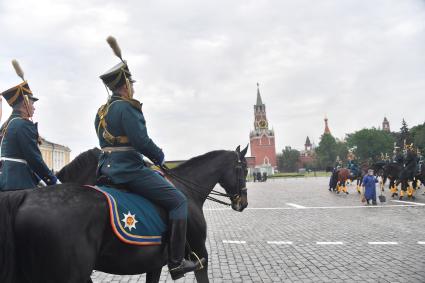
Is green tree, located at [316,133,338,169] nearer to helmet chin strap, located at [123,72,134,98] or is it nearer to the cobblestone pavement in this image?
the cobblestone pavement

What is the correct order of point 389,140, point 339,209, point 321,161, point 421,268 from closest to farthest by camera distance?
point 421,268 → point 339,209 → point 389,140 → point 321,161

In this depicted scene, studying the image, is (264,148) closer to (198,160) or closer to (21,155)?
(198,160)

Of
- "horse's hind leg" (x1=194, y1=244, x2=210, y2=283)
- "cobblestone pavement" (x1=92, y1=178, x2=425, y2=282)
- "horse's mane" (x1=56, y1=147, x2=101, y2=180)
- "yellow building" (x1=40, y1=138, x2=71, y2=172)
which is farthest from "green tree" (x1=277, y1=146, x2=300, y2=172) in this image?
"horse's hind leg" (x1=194, y1=244, x2=210, y2=283)

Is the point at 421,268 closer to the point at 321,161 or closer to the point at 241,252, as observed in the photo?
the point at 241,252

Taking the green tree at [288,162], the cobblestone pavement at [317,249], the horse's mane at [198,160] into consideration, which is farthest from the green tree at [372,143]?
the horse's mane at [198,160]

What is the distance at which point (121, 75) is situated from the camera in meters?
3.70

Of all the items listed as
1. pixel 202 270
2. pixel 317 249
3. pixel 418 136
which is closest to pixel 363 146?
pixel 418 136

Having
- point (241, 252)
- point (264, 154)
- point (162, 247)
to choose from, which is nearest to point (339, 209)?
point (241, 252)

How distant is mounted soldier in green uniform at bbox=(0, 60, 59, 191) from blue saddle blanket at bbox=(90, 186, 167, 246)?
1077mm

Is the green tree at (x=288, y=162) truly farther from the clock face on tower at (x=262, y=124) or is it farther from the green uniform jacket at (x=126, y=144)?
the green uniform jacket at (x=126, y=144)

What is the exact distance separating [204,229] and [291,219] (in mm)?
8871

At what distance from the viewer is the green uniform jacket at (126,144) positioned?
3500 millimetres

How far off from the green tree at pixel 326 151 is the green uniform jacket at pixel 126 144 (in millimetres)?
125068

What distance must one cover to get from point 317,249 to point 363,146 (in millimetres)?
106627
